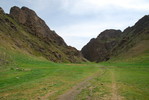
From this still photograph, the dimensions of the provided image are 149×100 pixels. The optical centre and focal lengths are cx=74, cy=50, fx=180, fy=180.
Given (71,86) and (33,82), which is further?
(33,82)

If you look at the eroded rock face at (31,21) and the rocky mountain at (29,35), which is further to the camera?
the eroded rock face at (31,21)

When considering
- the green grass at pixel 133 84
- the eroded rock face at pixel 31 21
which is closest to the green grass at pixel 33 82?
the green grass at pixel 133 84

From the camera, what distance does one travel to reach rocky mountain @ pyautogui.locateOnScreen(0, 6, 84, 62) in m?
114

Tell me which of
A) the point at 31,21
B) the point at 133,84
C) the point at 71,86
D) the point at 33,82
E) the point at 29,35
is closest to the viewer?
the point at 71,86

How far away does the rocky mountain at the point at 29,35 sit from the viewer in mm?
114244

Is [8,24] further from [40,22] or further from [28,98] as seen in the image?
[28,98]

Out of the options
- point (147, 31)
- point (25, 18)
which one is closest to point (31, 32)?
point (25, 18)

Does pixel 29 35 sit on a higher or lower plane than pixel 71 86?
higher

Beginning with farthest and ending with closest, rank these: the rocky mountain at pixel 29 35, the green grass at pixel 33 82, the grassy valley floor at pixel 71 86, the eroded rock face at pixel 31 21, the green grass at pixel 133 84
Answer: the eroded rock face at pixel 31 21 < the rocky mountain at pixel 29 35 < the green grass at pixel 33 82 < the green grass at pixel 133 84 < the grassy valley floor at pixel 71 86

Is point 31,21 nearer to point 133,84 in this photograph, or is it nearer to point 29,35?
point 29,35

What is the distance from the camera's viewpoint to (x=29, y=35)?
145875mm

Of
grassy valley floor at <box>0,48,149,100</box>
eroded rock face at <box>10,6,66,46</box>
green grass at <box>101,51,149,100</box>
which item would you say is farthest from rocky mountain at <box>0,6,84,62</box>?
green grass at <box>101,51,149,100</box>

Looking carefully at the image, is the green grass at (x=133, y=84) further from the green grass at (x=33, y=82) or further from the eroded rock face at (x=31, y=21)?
the eroded rock face at (x=31, y=21)

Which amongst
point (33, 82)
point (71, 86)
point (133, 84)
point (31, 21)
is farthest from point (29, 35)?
point (133, 84)
